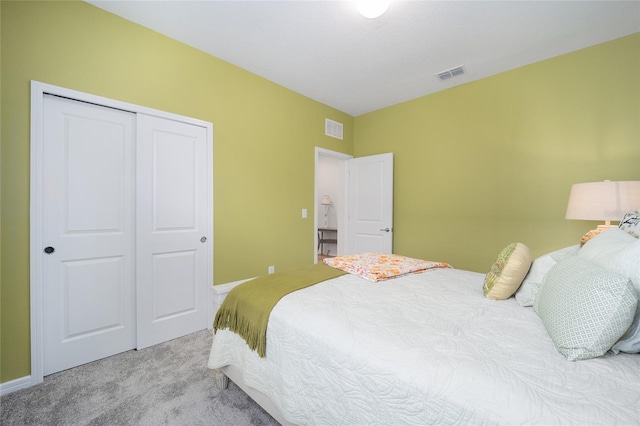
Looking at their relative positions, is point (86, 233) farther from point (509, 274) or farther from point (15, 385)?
point (509, 274)

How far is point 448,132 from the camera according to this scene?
3383 mm

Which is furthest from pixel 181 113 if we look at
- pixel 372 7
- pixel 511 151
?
pixel 511 151

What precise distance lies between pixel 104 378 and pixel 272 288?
56.3 inches

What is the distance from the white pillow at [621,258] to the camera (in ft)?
2.86

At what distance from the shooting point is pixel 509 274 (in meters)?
1.42

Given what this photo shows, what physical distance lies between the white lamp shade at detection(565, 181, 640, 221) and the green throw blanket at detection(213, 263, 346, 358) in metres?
1.99

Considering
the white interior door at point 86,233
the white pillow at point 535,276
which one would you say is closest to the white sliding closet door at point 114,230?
the white interior door at point 86,233

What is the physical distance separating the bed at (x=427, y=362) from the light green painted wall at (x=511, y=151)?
1631 mm

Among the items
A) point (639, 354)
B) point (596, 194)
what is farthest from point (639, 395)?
point (596, 194)

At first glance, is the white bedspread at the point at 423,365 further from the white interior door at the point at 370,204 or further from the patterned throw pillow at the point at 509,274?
the white interior door at the point at 370,204

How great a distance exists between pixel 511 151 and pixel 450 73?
108 centimetres

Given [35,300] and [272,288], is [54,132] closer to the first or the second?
[35,300]

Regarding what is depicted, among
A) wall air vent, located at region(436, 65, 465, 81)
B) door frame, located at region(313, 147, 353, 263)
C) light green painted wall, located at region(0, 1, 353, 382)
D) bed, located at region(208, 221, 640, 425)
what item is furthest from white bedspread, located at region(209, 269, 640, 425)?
wall air vent, located at region(436, 65, 465, 81)

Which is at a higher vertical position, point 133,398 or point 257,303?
point 257,303
